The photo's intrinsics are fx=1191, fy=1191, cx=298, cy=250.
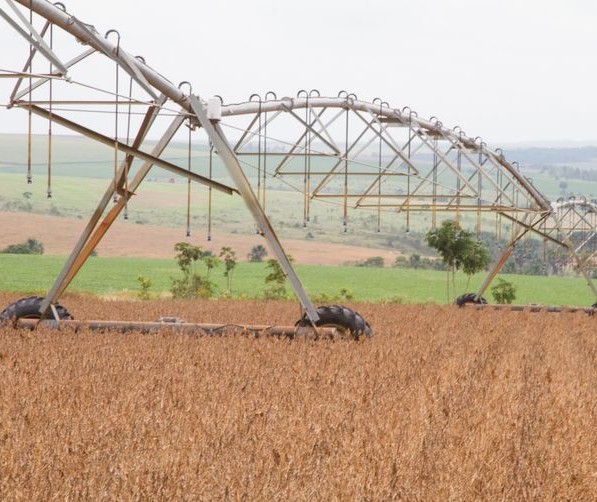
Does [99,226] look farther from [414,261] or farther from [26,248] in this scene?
[414,261]

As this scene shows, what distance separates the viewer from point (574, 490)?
4691 millimetres

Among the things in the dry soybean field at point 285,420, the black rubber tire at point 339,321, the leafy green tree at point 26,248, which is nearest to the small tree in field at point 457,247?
the black rubber tire at point 339,321

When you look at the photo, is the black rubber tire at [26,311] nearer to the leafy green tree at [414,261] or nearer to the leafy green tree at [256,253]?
the leafy green tree at [256,253]

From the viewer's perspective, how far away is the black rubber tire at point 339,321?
39.9 feet

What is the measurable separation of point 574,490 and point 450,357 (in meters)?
5.56

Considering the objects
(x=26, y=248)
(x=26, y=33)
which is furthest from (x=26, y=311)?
(x=26, y=248)

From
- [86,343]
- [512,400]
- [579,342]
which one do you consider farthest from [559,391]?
[579,342]

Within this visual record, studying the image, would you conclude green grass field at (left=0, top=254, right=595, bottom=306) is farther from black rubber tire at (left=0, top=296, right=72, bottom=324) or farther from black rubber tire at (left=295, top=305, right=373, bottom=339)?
black rubber tire at (left=295, top=305, right=373, bottom=339)

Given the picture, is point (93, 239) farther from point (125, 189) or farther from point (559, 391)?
point (559, 391)

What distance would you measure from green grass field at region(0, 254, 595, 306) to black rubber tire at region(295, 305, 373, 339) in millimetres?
30550

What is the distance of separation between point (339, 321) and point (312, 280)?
4694cm

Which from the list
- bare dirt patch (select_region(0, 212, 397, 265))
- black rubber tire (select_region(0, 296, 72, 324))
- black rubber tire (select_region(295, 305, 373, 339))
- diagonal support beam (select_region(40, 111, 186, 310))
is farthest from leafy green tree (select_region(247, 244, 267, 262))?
black rubber tire (select_region(295, 305, 373, 339))

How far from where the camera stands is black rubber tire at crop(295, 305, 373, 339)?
1216cm

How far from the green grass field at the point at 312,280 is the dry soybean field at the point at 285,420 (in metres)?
33.3
